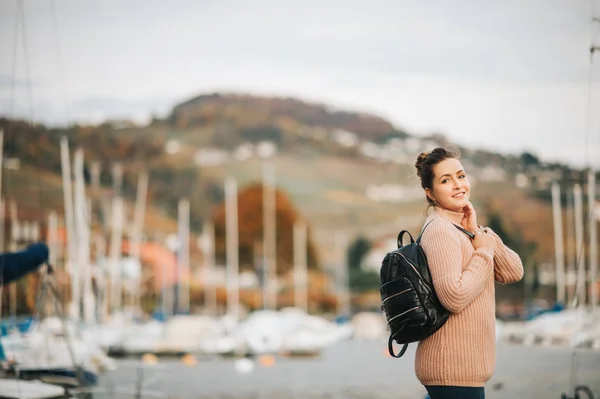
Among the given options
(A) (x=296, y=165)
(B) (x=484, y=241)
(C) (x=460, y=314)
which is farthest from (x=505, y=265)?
(A) (x=296, y=165)

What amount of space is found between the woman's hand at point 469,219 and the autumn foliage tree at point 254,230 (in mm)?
80557

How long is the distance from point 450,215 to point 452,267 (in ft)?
1.05

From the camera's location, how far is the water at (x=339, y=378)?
1727cm

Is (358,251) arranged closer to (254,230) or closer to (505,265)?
(254,230)

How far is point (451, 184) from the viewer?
3844mm

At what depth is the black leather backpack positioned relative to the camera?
11.7ft

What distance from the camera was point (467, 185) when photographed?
152 inches

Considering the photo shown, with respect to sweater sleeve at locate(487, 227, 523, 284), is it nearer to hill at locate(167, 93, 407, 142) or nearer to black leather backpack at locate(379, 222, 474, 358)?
black leather backpack at locate(379, 222, 474, 358)

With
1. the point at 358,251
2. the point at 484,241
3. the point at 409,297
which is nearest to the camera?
the point at 409,297

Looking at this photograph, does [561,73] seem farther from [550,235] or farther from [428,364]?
[550,235]

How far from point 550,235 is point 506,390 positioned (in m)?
51.0

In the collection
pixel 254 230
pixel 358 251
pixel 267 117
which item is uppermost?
pixel 267 117

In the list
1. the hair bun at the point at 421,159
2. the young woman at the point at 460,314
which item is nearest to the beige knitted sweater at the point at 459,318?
the young woman at the point at 460,314

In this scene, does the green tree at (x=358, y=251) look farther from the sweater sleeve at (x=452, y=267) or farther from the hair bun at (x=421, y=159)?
the sweater sleeve at (x=452, y=267)
